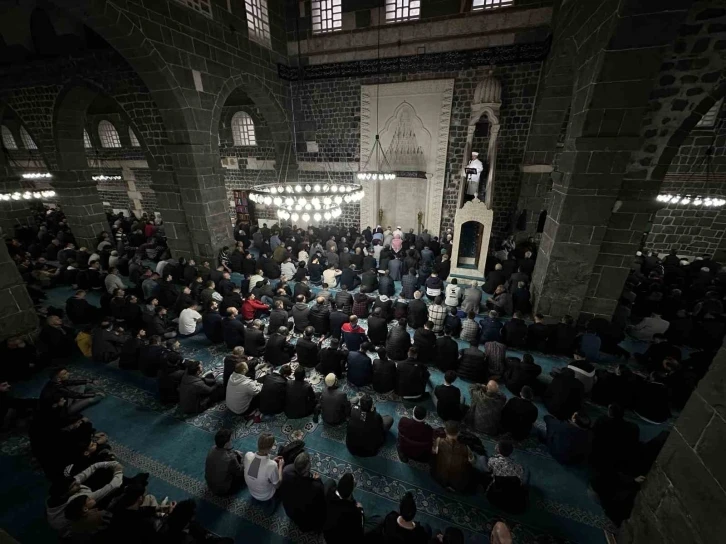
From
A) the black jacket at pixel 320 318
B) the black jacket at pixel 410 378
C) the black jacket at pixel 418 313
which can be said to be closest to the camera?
the black jacket at pixel 410 378

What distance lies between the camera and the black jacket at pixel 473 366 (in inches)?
174

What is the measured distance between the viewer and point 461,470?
299 cm

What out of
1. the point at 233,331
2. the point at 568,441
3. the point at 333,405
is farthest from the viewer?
the point at 233,331

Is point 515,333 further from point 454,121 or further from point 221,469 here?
point 454,121

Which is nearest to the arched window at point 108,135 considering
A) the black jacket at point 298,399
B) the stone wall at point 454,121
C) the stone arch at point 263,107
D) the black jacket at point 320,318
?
the stone arch at point 263,107

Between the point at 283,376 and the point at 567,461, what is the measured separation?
3.53 m

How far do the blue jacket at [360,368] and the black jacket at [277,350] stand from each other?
1.11 meters

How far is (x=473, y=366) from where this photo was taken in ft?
14.7

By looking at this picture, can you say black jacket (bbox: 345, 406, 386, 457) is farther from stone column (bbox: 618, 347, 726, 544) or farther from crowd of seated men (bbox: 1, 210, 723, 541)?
stone column (bbox: 618, 347, 726, 544)

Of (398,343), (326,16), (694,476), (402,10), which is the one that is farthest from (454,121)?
(694,476)

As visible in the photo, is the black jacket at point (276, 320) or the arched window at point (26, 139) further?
the arched window at point (26, 139)

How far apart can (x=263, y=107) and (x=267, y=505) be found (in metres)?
10.7

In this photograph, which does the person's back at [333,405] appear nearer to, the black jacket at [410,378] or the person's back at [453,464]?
the black jacket at [410,378]

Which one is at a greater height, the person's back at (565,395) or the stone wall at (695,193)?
the stone wall at (695,193)
